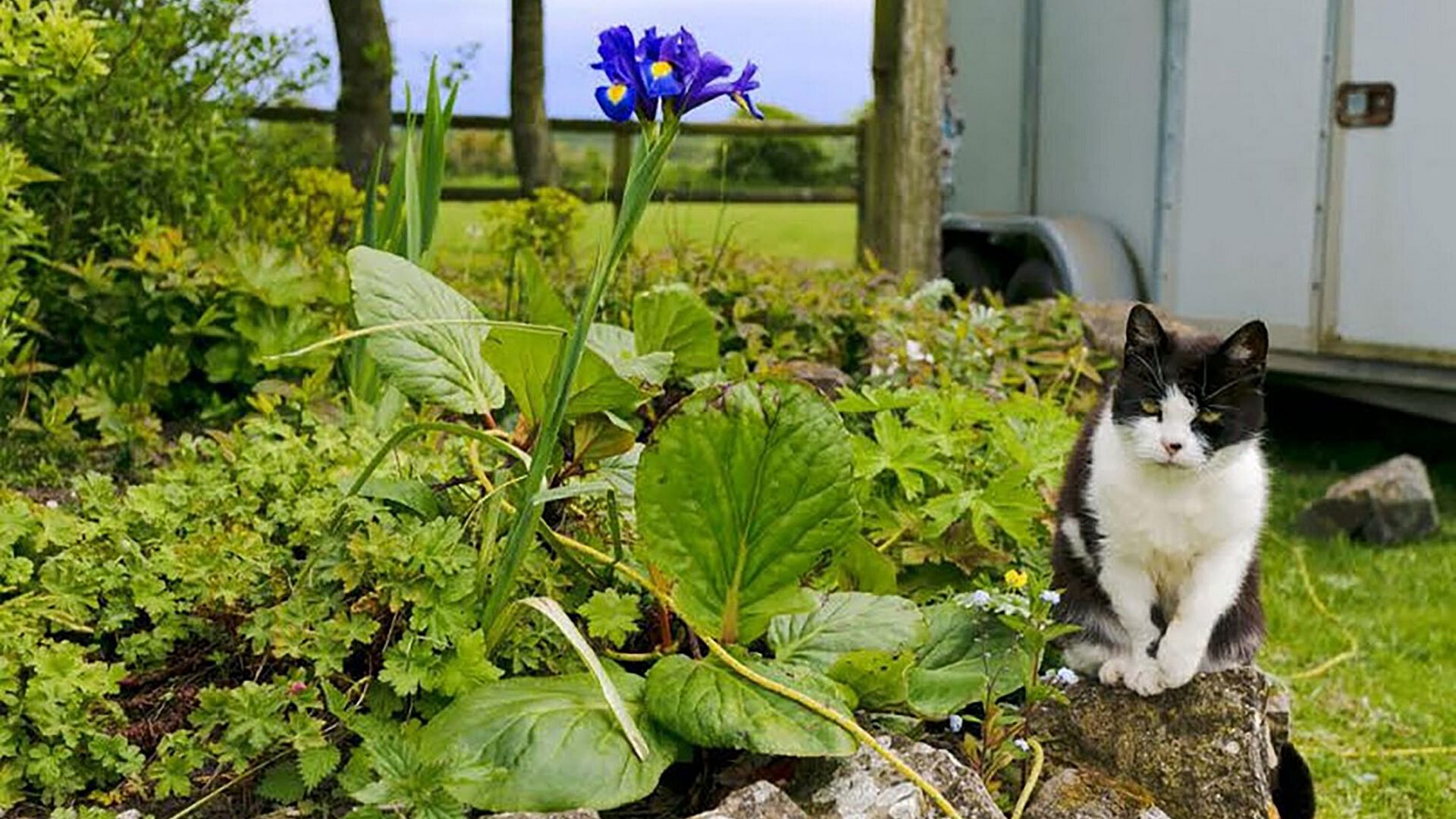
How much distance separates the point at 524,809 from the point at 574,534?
717mm

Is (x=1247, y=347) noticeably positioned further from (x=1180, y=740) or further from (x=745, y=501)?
(x=745, y=501)

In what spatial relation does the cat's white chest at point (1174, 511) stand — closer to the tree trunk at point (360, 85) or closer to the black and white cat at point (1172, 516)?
the black and white cat at point (1172, 516)

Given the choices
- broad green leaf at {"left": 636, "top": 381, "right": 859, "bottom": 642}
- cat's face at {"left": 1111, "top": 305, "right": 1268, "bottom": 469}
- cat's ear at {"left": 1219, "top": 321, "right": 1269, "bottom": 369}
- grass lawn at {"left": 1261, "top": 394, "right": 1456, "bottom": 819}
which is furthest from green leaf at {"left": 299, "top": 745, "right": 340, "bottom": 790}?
grass lawn at {"left": 1261, "top": 394, "right": 1456, "bottom": 819}

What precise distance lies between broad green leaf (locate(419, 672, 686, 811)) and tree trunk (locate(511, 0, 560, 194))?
811 centimetres

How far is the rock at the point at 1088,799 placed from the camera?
2434mm

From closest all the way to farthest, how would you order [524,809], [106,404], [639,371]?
[524,809], [639,371], [106,404]

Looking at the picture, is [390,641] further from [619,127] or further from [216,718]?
[619,127]

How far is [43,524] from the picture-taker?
274 centimetres

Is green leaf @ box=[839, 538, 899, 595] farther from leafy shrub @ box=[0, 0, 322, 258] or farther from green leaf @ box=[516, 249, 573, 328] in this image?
leafy shrub @ box=[0, 0, 322, 258]

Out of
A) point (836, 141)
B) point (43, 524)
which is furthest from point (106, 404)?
point (836, 141)

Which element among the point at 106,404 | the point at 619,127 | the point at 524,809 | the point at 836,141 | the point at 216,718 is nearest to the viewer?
the point at 524,809

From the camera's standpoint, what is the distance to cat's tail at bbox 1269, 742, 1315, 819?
305 centimetres

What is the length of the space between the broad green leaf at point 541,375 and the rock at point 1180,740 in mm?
879

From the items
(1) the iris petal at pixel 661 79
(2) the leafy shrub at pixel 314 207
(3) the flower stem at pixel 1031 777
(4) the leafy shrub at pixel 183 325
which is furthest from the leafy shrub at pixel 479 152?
(1) the iris petal at pixel 661 79
